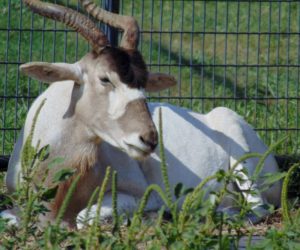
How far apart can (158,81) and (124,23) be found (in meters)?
0.46

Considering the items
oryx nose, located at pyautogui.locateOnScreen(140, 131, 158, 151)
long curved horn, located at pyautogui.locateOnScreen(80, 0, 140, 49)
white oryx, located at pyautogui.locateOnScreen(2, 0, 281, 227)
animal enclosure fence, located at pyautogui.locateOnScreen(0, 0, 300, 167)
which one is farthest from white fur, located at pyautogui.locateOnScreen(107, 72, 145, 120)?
animal enclosure fence, located at pyautogui.locateOnScreen(0, 0, 300, 167)

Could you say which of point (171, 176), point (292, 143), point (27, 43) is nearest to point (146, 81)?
point (171, 176)

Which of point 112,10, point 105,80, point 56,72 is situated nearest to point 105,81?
point 105,80

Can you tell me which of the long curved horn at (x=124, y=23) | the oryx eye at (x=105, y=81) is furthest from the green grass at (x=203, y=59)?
A: the oryx eye at (x=105, y=81)

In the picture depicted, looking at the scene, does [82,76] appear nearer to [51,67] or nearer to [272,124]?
[51,67]

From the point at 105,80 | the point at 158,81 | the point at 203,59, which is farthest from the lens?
the point at 203,59

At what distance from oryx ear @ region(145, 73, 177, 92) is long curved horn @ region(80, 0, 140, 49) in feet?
1.15

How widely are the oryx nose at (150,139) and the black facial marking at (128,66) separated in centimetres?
38

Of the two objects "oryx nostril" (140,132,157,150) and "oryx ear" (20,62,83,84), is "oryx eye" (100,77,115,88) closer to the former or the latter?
"oryx ear" (20,62,83,84)

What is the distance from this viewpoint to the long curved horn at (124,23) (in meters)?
7.56

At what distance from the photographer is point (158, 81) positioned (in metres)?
7.89

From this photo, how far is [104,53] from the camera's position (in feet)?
24.1

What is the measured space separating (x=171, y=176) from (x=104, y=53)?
1479mm

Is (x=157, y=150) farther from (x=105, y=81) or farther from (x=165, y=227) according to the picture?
(x=165, y=227)
